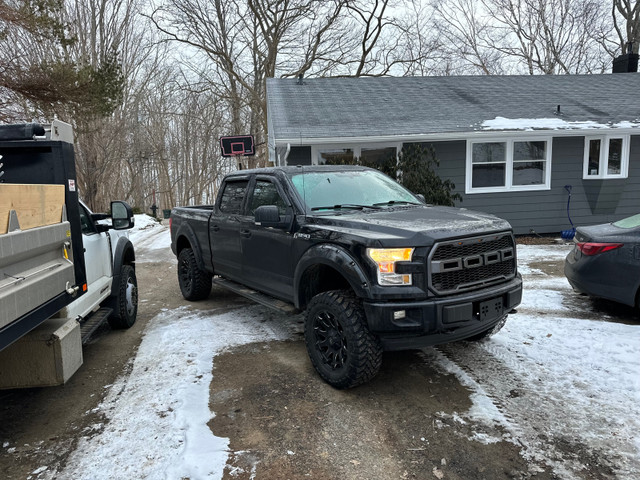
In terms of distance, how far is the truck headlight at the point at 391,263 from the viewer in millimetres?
3305

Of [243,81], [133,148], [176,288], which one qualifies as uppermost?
[243,81]

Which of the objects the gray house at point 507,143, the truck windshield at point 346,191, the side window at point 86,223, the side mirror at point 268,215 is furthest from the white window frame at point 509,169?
the side window at point 86,223

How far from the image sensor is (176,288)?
755 centimetres

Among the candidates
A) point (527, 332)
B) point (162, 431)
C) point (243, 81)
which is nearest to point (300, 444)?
point (162, 431)

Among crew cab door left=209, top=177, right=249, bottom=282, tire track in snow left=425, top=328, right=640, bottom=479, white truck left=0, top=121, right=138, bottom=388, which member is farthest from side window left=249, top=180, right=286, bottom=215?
tire track in snow left=425, top=328, right=640, bottom=479

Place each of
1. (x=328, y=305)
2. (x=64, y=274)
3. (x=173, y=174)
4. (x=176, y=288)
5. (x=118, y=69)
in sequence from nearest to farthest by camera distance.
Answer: (x=64, y=274) < (x=328, y=305) < (x=176, y=288) < (x=118, y=69) < (x=173, y=174)

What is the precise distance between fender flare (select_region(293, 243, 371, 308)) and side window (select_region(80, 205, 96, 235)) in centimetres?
222

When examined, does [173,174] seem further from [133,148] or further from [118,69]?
[118,69]

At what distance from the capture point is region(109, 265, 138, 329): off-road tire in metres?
5.22

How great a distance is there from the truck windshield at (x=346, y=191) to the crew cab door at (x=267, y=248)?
0.26 meters

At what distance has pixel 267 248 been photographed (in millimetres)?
4688

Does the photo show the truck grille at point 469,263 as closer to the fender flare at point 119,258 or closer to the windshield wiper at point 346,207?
the windshield wiper at point 346,207

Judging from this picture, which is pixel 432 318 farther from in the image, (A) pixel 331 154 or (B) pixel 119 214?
(A) pixel 331 154

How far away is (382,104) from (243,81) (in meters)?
15.1
